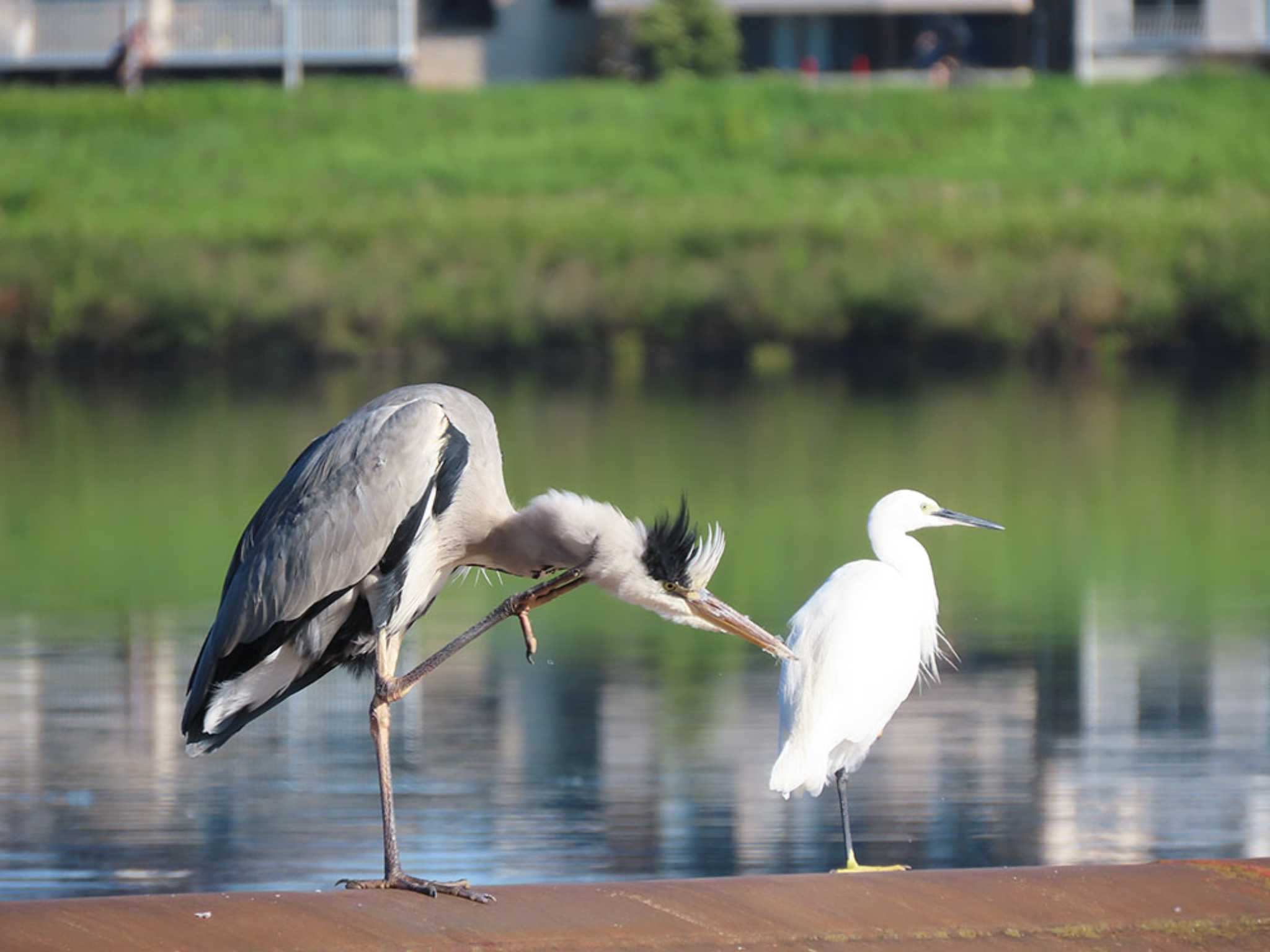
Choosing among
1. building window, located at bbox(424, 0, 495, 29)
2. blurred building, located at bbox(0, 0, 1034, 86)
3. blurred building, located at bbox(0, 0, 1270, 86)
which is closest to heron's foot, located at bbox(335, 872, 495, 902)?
blurred building, located at bbox(0, 0, 1270, 86)

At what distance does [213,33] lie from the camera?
43.7 metres

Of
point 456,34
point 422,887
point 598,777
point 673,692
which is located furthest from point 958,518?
point 456,34

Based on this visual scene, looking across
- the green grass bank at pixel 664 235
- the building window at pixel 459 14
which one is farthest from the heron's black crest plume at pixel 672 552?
the building window at pixel 459 14

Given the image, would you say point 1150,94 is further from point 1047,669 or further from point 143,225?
point 1047,669

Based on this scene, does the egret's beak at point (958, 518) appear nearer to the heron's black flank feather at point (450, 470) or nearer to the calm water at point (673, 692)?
the calm water at point (673, 692)

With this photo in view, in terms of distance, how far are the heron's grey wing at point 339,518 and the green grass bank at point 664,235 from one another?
23486 mm

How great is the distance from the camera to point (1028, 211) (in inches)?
1215

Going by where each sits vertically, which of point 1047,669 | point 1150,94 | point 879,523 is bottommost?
point 1047,669

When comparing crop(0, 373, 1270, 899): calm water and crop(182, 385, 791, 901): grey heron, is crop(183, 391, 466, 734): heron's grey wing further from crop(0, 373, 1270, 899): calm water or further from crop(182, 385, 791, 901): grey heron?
crop(0, 373, 1270, 899): calm water

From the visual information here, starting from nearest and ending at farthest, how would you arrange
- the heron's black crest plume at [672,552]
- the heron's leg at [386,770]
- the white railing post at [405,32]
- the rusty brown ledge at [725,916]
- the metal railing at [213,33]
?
the rusty brown ledge at [725,916]
the heron's black crest plume at [672,552]
the heron's leg at [386,770]
the metal railing at [213,33]
the white railing post at [405,32]

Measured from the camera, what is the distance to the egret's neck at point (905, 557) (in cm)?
724

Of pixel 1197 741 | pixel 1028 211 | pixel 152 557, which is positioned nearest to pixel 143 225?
pixel 1028 211

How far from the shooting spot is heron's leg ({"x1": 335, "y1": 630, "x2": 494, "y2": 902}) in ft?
18.2

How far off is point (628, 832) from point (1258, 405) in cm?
1741
